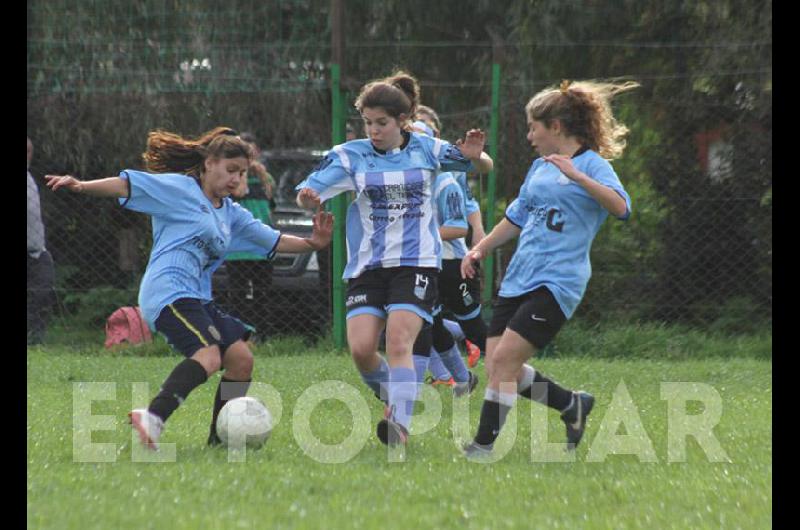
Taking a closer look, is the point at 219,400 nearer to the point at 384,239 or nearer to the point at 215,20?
the point at 384,239

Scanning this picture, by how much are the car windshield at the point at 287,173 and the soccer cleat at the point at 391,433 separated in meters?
5.92

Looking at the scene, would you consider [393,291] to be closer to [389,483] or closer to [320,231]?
[320,231]

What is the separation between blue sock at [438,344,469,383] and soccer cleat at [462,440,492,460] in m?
2.46

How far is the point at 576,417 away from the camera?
5840 mm

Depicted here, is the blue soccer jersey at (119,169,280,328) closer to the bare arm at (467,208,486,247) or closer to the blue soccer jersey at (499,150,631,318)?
the blue soccer jersey at (499,150,631,318)

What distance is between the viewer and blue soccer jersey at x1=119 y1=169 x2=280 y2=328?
5.81 m

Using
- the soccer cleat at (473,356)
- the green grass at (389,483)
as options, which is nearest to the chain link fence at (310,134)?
the soccer cleat at (473,356)

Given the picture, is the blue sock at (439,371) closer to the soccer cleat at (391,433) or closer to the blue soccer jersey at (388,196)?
the blue soccer jersey at (388,196)

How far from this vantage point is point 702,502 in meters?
4.52

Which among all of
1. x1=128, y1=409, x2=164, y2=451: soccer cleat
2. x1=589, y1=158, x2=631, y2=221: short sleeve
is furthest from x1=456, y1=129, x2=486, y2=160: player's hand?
x1=128, y1=409, x2=164, y2=451: soccer cleat

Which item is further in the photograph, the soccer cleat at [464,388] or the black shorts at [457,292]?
the black shorts at [457,292]

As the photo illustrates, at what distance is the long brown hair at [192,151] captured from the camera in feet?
19.9

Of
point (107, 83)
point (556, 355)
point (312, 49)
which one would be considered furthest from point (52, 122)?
A: point (556, 355)
